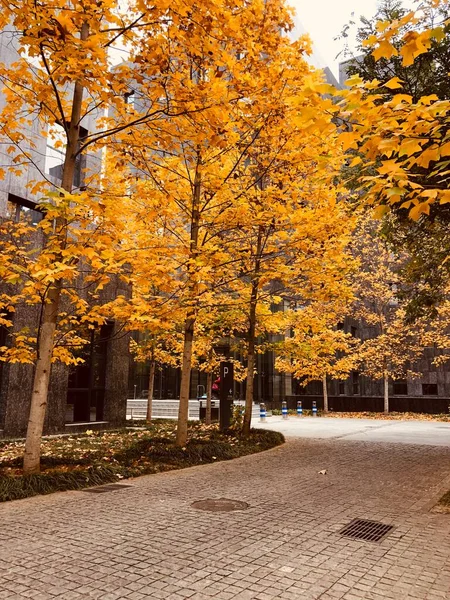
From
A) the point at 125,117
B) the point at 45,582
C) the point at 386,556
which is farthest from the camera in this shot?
the point at 125,117

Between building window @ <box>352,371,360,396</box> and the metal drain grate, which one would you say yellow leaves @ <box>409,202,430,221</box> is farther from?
building window @ <box>352,371,360,396</box>

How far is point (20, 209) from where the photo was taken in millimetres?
15328

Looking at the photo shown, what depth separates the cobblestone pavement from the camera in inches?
164

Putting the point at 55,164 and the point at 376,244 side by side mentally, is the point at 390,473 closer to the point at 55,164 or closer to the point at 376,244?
the point at 55,164

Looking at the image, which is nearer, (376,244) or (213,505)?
(213,505)

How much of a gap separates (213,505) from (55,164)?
545 inches

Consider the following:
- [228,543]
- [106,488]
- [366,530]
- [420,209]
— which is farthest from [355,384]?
[420,209]

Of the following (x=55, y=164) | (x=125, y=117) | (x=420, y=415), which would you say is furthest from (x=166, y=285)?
(x=420, y=415)

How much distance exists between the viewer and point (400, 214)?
33.8 feet

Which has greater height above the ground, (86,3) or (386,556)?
(86,3)

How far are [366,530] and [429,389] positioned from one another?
37511 mm

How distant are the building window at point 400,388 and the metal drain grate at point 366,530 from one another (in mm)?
37943

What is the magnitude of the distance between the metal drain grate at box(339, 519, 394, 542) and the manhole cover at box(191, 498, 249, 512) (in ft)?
5.29

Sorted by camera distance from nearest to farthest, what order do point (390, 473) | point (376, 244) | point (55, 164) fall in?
point (390, 473)
point (55, 164)
point (376, 244)
